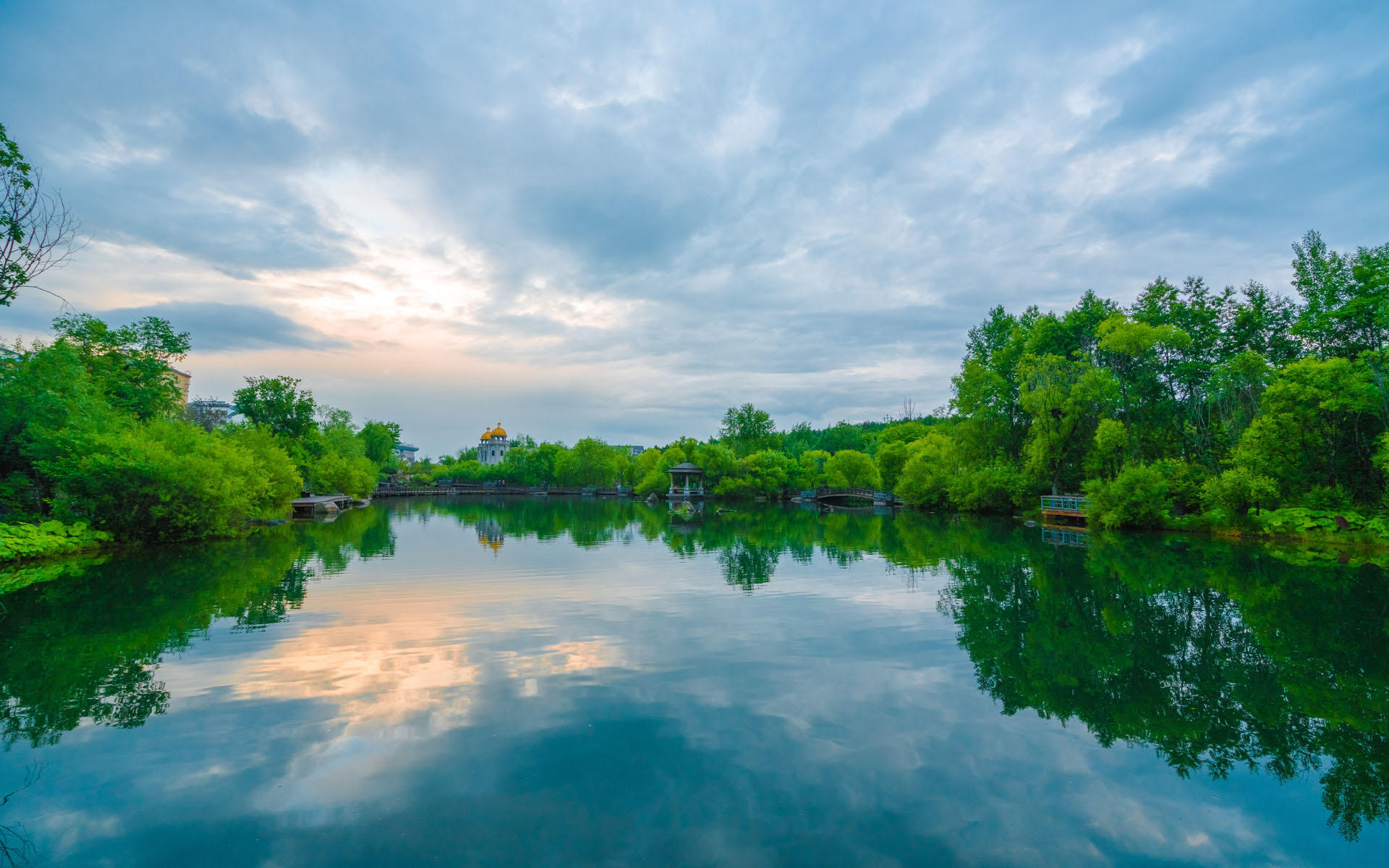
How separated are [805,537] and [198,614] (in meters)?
23.4

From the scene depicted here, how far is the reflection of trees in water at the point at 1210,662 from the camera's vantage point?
6656mm

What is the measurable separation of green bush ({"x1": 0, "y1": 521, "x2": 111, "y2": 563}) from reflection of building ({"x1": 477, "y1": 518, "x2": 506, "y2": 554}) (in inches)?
493

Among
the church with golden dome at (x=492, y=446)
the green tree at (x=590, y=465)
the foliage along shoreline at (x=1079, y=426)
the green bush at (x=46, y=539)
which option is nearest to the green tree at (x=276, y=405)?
the foliage along shoreline at (x=1079, y=426)

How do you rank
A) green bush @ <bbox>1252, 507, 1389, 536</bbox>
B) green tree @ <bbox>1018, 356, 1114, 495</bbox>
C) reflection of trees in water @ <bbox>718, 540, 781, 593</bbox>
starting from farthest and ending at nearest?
green tree @ <bbox>1018, 356, 1114, 495</bbox> → green bush @ <bbox>1252, 507, 1389, 536</bbox> → reflection of trees in water @ <bbox>718, 540, 781, 593</bbox>

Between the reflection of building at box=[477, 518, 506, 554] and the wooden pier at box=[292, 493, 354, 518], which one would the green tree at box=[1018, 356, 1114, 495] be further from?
the wooden pier at box=[292, 493, 354, 518]

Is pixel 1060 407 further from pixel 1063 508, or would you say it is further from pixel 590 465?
pixel 590 465

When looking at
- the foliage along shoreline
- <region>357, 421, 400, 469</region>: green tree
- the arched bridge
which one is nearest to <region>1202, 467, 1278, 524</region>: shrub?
the foliage along shoreline

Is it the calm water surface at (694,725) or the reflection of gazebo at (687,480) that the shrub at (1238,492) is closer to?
the calm water surface at (694,725)

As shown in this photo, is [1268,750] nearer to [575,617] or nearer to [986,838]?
[986,838]

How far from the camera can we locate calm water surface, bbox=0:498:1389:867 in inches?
199

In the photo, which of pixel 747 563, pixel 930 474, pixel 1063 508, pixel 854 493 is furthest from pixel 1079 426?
pixel 854 493

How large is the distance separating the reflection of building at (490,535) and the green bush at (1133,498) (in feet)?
91.7

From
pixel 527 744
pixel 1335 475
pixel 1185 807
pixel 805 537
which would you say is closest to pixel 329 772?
pixel 527 744

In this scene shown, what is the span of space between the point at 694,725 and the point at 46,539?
23.4m
